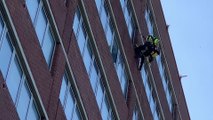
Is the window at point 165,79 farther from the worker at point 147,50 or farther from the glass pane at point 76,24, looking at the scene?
the glass pane at point 76,24

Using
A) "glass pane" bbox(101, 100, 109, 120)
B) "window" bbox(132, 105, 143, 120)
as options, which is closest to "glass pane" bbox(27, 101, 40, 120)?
"glass pane" bbox(101, 100, 109, 120)

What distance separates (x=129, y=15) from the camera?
143 ft

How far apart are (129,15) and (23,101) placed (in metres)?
17.1

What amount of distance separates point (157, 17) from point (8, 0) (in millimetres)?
23187

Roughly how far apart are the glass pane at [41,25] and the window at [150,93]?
14281mm

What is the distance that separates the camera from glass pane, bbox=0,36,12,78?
26.2 metres

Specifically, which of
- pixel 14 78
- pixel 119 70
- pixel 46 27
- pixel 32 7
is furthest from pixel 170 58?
pixel 14 78

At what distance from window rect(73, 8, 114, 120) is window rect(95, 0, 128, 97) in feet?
8.60

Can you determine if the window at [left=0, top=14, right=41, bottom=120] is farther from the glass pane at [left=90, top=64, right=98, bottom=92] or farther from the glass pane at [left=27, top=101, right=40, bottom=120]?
the glass pane at [left=90, top=64, right=98, bottom=92]

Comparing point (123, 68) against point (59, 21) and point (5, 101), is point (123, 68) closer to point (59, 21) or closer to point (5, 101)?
point (59, 21)

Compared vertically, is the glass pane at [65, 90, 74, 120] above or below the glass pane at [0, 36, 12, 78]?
below

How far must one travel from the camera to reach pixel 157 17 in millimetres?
49188

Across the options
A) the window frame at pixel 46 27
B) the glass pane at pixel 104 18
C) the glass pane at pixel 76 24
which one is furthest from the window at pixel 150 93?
the window frame at pixel 46 27

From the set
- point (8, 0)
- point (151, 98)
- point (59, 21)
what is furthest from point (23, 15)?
point (151, 98)
